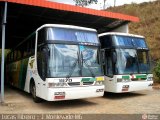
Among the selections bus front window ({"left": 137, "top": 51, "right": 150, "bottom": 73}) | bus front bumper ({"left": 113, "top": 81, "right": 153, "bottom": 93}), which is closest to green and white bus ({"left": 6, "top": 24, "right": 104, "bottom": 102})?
bus front bumper ({"left": 113, "top": 81, "right": 153, "bottom": 93})

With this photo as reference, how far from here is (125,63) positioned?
12945mm

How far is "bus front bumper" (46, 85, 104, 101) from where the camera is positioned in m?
10.1

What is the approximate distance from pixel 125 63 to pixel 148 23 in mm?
24408

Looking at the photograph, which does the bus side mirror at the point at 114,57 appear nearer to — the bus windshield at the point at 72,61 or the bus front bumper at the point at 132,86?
the bus front bumper at the point at 132,86

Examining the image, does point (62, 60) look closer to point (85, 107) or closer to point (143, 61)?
point (85, 107)

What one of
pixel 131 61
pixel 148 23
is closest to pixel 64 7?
pixel 131 61

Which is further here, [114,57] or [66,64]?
[114,57]

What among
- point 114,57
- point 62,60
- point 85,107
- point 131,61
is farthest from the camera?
point 131,61

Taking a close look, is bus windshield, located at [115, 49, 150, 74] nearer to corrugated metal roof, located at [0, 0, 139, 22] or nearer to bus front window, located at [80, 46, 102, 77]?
bus front window, located at [80, 46, 102, 77]

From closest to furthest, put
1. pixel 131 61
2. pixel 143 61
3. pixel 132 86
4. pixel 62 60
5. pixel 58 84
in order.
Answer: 1. pixel 58 84
2. pixel 62 60
3. pixel 132 86
4. pixel 131 61
5. pixel 143 61

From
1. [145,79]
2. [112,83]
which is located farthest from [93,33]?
[145,79]

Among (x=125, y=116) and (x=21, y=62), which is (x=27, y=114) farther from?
(x=21, y=62)

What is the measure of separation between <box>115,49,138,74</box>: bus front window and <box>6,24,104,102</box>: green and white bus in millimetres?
1634

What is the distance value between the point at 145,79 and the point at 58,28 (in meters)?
4.89
